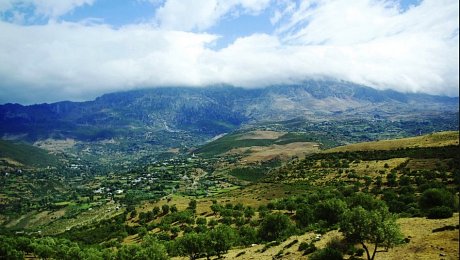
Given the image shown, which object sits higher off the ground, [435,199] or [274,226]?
[435,199]

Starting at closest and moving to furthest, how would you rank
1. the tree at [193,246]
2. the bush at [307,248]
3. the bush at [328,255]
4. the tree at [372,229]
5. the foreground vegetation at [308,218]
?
the tree at [372,229] → the bush at [328,255] → the foreground vegetation at [308,218] → the bush at [307,248] → the tree at [193,246]

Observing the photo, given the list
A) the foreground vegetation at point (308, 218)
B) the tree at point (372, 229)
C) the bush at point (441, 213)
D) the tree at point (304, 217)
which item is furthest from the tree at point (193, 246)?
the bush at point (441, 213)

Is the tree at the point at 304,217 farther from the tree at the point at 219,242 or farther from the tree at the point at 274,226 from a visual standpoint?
the tree at the point at 219,242

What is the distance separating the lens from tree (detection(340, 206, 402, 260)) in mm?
45969

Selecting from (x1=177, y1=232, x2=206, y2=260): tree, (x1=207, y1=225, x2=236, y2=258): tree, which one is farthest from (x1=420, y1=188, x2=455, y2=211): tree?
(x1=177, y1=232, x2=206, y2=260): tree

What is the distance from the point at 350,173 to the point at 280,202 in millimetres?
56916

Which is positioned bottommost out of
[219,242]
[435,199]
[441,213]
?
[219,242]

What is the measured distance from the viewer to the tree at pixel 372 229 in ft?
151

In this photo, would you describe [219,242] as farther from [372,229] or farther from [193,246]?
[372,229]

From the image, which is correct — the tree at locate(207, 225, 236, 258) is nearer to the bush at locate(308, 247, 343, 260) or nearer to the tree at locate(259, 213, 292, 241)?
the tree at locate(259, 213, 292, 241)

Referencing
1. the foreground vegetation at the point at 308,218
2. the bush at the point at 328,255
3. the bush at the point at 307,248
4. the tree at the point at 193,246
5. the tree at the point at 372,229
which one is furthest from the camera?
the tree at the point at 193,246

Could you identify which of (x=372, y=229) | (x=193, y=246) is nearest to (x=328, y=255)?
(x=372, y=229)

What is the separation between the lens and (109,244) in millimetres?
139750

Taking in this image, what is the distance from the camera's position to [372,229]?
46.8 meters
